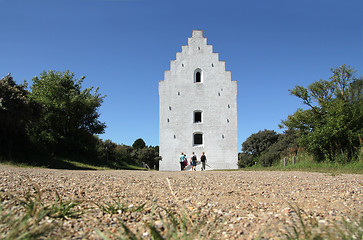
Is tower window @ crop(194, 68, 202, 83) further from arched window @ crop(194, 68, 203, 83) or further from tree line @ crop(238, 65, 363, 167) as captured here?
tree line @ crop(238, 65, 363, 167)

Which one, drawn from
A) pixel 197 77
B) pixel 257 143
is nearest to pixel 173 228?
pixel 197 77

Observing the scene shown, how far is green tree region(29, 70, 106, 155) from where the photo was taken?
2050 centimetres

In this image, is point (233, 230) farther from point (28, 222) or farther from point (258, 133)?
point (258, 133)

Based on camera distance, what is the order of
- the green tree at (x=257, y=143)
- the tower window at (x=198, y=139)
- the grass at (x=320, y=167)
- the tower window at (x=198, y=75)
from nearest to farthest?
the grass at (x=320, y=167) < the tower window at (x=198, y=139) < the tower window at (x=198, y=75) < the green tree at (x=257, y=143)

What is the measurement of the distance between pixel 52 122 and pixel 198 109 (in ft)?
42.4

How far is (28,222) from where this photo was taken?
2457 mm

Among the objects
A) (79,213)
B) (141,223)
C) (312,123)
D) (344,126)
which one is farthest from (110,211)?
(312,123)

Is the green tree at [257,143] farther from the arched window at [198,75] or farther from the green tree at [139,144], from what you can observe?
the green tree at [139,144]

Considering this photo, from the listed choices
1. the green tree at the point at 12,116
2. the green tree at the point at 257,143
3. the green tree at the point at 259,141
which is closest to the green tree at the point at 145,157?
the green tree at the point at 257,143

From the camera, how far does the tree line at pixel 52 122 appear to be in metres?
14.7

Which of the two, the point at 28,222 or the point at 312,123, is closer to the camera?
the point at 28,222

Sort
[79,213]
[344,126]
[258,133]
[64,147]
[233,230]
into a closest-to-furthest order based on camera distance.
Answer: [233,230]
[79,213]
[344,126]
[64,147]
[258,133]

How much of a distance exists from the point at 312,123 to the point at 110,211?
1896 cm

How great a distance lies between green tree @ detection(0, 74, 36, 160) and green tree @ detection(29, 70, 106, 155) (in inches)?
152
